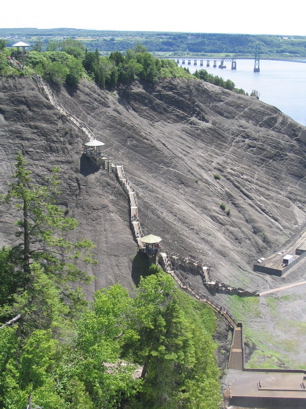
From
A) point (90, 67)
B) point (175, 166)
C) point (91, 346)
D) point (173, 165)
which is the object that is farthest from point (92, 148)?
point (91, 346)

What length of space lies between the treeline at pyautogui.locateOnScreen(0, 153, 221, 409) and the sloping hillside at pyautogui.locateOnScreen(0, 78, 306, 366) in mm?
13937

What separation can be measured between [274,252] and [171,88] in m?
32.6

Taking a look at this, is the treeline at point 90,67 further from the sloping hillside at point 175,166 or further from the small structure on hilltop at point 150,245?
the small structure on hilltop at point 150,245

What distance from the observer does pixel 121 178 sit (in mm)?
52656

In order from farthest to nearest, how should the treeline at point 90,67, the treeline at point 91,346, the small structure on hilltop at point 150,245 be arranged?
1. the treeline at point 90,67
2. the small structure on hilltop at point 150,245
3. the treeline at point 91,346

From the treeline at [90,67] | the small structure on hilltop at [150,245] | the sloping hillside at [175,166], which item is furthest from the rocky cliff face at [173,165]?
the treeline at [90,67]

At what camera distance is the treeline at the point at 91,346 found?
21859 mm

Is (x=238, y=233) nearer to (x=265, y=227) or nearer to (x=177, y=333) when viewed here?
(x=265, y=227)

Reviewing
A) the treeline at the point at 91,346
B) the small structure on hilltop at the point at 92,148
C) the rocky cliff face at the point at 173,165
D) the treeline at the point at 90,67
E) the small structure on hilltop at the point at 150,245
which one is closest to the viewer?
the treeline at the point at 91,346

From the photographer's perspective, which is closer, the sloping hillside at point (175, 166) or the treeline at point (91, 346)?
the treeline at point (91, 346)

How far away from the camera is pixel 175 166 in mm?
65688

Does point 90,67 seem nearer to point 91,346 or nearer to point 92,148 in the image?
point 92,148

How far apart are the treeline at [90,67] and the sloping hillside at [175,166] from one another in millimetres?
1632

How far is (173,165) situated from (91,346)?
1703 inches
